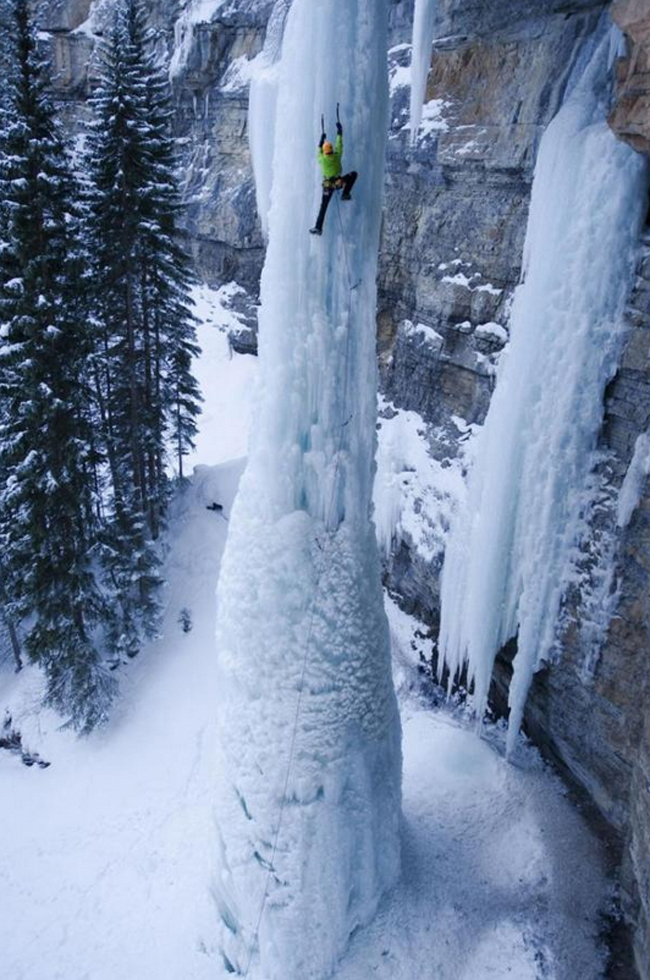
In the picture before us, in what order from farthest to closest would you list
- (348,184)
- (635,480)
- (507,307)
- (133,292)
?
(133,292) < (507,307) < (635,480) < (348,184)

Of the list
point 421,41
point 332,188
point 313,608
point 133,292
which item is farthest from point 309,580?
point 133,292

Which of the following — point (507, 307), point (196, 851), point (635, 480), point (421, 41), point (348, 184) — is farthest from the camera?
point (507, 307)

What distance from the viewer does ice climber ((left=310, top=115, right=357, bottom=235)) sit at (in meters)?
5.68

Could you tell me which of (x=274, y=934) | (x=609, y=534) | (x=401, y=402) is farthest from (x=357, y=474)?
(x=401, y=402)

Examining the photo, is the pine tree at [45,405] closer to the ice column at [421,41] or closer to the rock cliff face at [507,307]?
the ice column at [421,41]

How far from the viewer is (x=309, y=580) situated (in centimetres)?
657

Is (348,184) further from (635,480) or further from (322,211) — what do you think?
(635,480)

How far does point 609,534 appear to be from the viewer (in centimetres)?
880

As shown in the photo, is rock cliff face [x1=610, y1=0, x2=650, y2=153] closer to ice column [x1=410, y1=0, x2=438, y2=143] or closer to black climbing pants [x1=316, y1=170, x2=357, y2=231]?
ice column [x1=410, y1=0, x2=438, y2=143]

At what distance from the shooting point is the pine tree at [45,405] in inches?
395

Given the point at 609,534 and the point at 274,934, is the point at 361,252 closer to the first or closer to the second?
the point at 609,534

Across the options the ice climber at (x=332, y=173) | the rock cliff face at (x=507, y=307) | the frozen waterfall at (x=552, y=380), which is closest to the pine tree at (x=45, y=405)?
the ice climber at (x=332, y=173)

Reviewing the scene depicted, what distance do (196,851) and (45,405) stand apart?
747cm

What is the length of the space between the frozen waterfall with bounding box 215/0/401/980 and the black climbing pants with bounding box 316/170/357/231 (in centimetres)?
13
